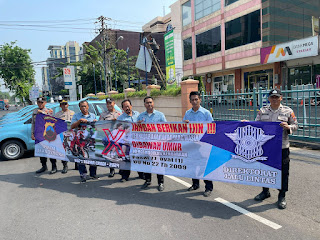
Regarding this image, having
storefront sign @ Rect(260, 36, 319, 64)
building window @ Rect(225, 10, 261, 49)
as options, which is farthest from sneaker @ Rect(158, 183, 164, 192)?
building window @ Rect(225, 10, 261, 49)

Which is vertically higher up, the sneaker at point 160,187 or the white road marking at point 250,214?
the sneaker at point 160,187

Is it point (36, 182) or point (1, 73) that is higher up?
point (1, 73)

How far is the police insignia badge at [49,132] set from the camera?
5.71 m

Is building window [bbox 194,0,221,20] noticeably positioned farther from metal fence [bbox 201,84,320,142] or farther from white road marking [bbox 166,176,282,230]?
white road marking [bbox 166,176,282,230]

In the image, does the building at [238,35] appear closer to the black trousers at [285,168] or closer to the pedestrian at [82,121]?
the pedestrian at [82,121]

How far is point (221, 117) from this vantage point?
9.52 metres

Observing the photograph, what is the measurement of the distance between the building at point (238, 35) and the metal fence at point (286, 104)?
6366 mm

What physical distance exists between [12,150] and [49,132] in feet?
7.94

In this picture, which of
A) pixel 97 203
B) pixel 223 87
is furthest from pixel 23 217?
pixel 223 87

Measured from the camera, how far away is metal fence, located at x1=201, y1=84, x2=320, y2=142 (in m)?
6.68

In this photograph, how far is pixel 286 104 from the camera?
23.3 feet

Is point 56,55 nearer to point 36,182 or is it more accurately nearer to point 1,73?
point 1,73

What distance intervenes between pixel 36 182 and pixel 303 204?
5129mm

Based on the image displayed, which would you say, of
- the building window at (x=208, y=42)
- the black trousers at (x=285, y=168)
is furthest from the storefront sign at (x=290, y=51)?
the black trousers at (x=285, y=168)
